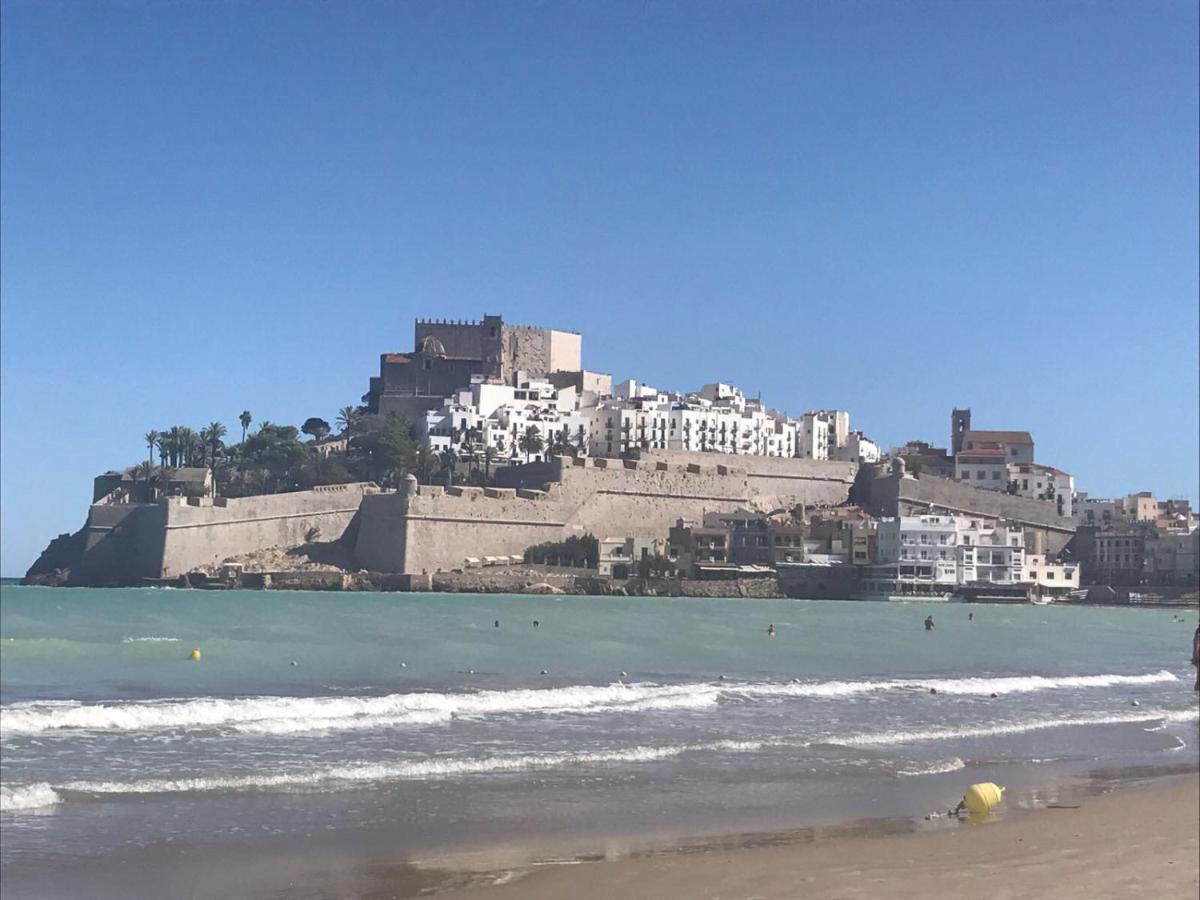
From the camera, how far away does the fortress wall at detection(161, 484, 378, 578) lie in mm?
49219

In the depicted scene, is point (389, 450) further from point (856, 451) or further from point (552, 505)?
point (856, 451)

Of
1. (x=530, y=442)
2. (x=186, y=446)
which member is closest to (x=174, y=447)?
(x=186, y=446)

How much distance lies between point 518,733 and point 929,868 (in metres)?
5.76

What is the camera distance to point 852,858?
7750mm

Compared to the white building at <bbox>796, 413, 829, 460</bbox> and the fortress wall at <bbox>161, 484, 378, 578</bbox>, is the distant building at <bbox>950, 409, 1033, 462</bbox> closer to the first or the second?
the white building at <bbox>796, 413, 829, 460</bbox>

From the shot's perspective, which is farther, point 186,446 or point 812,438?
point 812,438

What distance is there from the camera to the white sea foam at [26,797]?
8.79 m

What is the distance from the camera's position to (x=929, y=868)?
7.38m

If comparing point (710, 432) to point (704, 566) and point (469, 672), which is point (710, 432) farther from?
point (469, 672)

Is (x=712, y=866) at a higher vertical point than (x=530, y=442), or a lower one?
lower

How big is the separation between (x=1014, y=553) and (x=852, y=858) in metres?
50.6

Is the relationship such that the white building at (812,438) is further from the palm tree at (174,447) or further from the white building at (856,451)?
the palm tree at (174,447)

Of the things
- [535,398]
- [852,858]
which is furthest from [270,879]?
[535,398]

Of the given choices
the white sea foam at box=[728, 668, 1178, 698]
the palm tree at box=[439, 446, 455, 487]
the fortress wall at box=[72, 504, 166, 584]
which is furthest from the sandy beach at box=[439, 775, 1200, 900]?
the palm tree at box=[439, 446, 455, 487]
